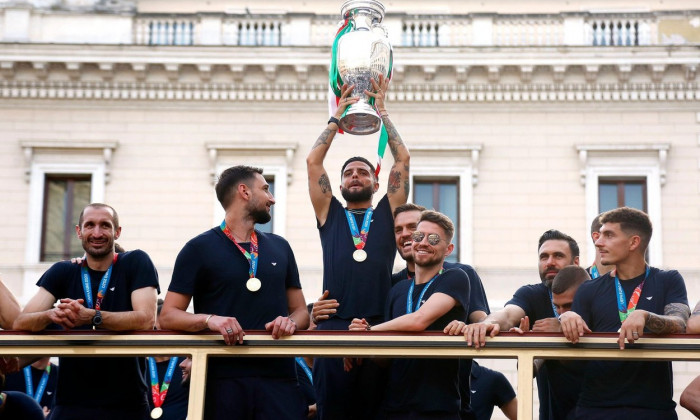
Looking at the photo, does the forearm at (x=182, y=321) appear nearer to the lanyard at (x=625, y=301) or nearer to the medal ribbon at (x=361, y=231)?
the medal ribbon at (x=361, y=231)

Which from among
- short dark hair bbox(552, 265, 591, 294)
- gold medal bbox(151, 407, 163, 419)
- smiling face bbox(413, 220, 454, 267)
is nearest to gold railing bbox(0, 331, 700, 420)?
smiling face bbox(413, 220, 454, 267)

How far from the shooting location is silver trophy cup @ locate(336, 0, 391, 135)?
790 centimetres

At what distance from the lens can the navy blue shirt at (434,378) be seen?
653 centimetres

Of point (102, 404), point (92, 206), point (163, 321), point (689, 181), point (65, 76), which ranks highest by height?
point (65, 76)

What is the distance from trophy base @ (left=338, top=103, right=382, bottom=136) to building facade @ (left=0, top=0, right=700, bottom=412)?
49.1 ft

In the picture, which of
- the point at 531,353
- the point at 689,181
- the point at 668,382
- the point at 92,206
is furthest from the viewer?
the point at 689,181

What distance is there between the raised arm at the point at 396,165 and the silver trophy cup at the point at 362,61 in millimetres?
80

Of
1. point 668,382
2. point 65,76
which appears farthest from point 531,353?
point 65,76

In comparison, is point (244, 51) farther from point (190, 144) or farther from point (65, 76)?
point (65, 76)

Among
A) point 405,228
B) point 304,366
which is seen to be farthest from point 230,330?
point 304,366

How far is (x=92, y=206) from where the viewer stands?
7.44 meters

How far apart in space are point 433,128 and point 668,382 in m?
17.1

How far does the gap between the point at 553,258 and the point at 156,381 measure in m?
3.26

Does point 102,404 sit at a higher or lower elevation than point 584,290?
lower
